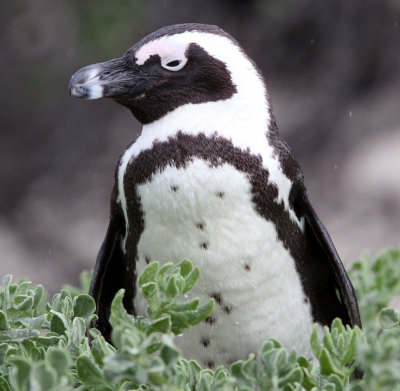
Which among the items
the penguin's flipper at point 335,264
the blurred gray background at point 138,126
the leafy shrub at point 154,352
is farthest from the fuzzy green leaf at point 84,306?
the blurred gray background at point 138,126

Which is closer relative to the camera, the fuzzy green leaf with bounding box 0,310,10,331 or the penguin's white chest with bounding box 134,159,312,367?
the fuzzy green leaf with bounding box 0,310,10,331

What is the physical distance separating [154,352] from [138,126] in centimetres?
314

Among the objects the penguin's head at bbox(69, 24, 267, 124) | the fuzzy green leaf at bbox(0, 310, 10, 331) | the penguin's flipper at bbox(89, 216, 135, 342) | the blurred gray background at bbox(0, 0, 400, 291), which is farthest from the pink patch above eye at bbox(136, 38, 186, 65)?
the blurred gray background at bbox(0, 0, 400, 291)

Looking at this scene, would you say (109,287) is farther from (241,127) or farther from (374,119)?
(374,119)

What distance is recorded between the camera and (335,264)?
4.87ft

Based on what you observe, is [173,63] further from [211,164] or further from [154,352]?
[154,352]

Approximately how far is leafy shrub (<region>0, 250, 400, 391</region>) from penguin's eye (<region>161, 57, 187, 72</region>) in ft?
1.62

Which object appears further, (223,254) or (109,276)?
(109,276)

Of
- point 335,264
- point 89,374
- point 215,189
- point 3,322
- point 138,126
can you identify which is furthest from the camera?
point 138,126

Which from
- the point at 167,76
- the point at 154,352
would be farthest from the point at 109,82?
the point at 154,352

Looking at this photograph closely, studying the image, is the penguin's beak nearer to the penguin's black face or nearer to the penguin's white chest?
the penguin's black face

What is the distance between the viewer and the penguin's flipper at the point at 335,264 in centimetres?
147

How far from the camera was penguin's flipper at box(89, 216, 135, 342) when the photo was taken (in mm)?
1542

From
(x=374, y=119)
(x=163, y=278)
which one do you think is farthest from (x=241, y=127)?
(x=374, y=119)
